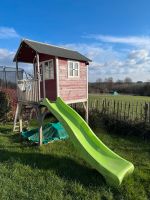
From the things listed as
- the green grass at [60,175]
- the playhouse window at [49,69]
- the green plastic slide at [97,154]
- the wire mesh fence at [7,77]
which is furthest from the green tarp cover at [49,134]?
the wire mesh fence at [7,77]

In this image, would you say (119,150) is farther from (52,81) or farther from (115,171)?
(52,81)

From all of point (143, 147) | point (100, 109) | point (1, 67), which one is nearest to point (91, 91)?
point (1, 67)

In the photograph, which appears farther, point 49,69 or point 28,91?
point 49,69

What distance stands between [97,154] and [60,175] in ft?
3.97

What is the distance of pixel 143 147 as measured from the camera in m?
7.75

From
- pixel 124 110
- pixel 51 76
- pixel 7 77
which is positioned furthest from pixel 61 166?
pixel 7 77

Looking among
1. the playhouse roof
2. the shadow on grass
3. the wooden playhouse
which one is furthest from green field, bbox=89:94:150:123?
the shadow on grass

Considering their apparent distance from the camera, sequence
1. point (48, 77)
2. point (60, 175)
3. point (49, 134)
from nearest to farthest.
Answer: point (60, 175)
point (49, 134)
point (48, 77)

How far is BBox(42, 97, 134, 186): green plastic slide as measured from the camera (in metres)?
5.01

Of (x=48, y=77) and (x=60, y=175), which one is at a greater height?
(x=48, y=77)

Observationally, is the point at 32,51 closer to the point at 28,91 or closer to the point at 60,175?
the point at 28,91

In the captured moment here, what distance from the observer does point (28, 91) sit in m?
8.93

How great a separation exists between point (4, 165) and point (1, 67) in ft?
35.5

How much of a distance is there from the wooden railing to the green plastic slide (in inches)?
42.3
